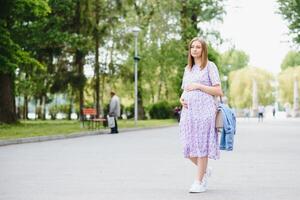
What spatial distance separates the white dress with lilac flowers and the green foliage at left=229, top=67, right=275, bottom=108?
251 feet

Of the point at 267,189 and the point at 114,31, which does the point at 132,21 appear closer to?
the point at 114,31

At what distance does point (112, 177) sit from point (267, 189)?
2.61m

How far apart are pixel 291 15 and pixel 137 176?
2909cm

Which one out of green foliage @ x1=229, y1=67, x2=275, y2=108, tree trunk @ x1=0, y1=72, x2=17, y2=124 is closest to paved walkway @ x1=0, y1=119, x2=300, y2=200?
tree trunk @ x1=0, y1=72, x2=17, y2=124

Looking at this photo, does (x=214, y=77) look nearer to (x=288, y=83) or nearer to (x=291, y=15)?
(x=291, y=15)

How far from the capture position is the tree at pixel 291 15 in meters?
37.1

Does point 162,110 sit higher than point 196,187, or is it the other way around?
point 162,110

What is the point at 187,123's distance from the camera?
27.5ft

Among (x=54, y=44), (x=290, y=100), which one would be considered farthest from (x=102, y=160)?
(x=290, y=100)

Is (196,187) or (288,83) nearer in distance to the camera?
(196,187)

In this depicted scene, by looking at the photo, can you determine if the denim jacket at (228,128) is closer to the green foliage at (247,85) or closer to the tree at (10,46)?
the tree at (10,46)

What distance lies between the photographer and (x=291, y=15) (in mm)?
37750

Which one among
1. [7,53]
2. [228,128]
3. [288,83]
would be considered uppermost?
[288,83]

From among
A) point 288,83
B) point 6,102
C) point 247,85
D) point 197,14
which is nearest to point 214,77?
point 6,102
